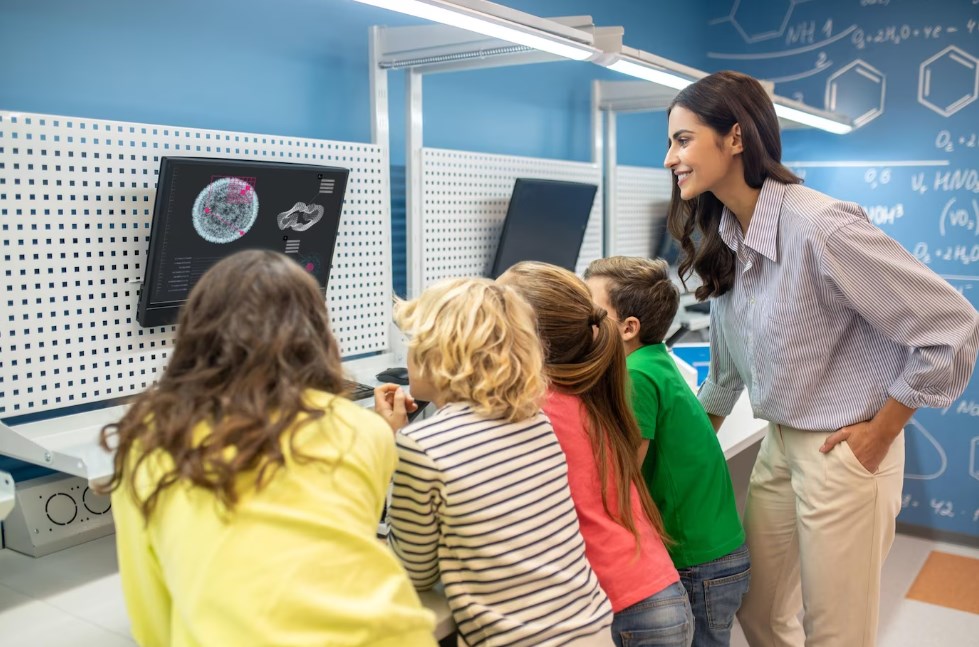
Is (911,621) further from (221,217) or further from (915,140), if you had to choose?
(221,217)

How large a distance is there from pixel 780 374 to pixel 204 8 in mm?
1514

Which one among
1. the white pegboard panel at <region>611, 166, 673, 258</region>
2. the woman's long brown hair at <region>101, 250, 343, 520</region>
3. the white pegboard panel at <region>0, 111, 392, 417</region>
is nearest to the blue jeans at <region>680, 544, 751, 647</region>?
the woman's long brown hair at <region>101, 250, 343, 520</region>

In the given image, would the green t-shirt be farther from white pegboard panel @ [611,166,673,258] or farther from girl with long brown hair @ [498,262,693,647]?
white pegboard panel @ [611,166,673,258]

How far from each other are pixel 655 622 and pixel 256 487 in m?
0.81

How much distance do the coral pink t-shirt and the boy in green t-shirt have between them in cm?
20

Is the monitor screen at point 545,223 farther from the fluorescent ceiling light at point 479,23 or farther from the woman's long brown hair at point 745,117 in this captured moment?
the woman's long brown hair at point 745,117

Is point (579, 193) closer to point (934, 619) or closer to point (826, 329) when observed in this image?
point (826, 329)

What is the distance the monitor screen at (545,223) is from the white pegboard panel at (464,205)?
0.08 meters

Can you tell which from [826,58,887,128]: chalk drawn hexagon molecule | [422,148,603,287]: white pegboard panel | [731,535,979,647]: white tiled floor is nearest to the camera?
[422,148,603,287]: white pegboard panel

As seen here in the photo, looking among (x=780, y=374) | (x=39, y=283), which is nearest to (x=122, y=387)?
(x=39, y=283)

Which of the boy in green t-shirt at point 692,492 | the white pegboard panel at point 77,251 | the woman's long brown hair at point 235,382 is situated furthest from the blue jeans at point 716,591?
the white pegboard panel at point 77,251

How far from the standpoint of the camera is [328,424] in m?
1.03

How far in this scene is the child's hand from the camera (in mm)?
1496

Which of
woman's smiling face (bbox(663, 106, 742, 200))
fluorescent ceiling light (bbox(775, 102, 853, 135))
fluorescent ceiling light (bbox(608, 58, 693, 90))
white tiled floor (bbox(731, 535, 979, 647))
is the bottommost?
white tiled floor (bbox(731, 535, 979, 647))
